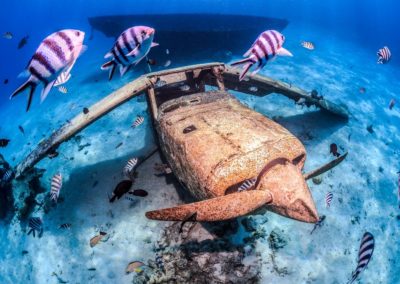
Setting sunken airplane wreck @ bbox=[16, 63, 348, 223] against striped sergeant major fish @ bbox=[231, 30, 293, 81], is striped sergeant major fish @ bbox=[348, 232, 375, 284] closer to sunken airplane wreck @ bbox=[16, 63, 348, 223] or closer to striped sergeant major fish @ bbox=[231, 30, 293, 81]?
sunken airplane wreck @ bbox=[16, 63, 348, 223]

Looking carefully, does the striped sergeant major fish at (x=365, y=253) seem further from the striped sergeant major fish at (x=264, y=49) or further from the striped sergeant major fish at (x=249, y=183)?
the striped sergeant major fish at (x=264, y=49)

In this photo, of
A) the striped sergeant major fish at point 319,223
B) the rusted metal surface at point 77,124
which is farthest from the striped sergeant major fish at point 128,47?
the striped sergeant major fish at point 319,223

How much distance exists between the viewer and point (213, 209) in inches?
96.8

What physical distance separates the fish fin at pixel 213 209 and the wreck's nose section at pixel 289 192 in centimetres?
38

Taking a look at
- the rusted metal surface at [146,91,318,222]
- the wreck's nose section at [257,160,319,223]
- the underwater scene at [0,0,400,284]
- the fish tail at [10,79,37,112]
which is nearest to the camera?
the fish tail at [10,79,37,112]

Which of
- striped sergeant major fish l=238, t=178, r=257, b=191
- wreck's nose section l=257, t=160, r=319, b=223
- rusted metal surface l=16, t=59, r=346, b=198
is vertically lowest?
rusted metal surface l=16, t=59, r=346, b=198

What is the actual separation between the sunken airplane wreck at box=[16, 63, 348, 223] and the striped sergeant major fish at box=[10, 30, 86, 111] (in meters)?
1.48

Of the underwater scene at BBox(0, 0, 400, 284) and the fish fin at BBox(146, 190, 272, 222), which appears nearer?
the fish fin at BBox(146, 190, 272, 222)

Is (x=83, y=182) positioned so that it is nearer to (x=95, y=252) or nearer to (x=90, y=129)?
(x=95, y=252)

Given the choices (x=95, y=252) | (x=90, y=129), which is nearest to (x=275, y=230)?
(x=95, y=252)

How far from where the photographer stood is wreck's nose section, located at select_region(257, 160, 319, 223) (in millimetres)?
2707

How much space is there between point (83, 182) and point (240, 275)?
15.4 feet

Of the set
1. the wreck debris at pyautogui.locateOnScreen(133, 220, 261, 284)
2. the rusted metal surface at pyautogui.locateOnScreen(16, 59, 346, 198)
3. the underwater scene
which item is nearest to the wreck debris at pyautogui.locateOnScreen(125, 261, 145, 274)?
the underwater scene

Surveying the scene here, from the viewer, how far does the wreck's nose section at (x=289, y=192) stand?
2.71 m
